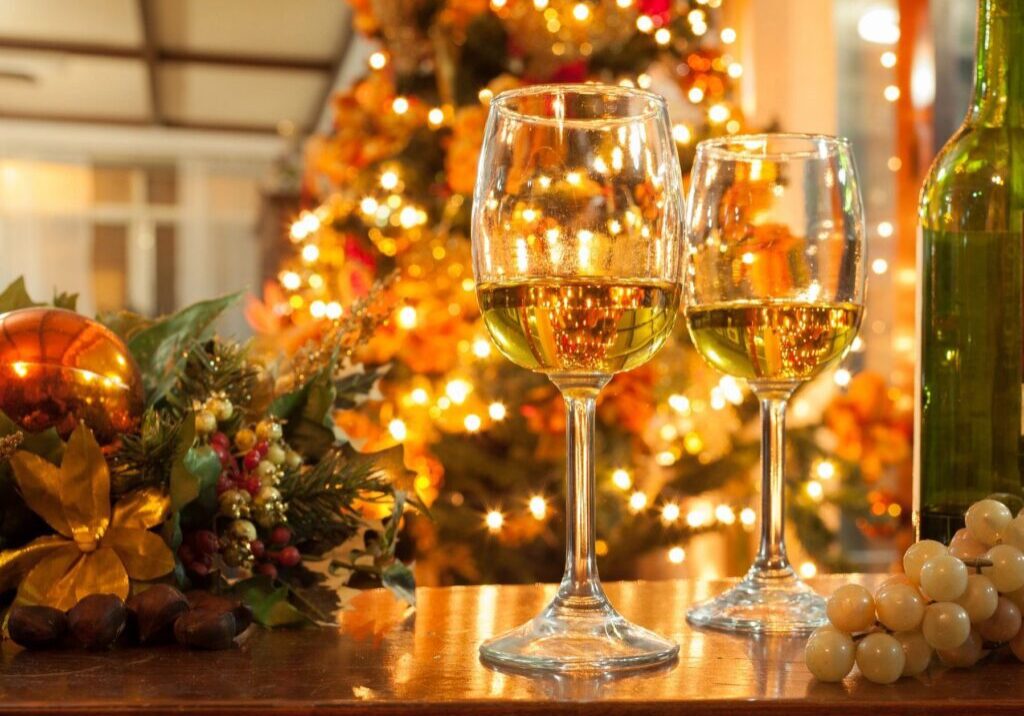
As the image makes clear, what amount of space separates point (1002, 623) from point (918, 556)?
0.05 metres

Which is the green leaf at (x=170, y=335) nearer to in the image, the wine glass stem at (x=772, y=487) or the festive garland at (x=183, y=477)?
the festive garland at (x=183, y=477)

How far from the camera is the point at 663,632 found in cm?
65

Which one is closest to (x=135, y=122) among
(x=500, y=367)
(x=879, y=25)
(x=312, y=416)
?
(x=879, y=25)

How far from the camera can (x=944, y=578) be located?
1.82 feet

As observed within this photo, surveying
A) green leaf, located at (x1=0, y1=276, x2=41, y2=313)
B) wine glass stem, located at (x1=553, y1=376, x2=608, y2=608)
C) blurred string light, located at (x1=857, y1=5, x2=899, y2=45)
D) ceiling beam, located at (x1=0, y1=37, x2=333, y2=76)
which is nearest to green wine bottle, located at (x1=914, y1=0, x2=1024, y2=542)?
wine glass stem, located at (x1=553, y1=376, x2=608, y2=608)

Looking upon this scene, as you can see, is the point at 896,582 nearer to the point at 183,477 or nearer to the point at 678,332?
the point at 183,477

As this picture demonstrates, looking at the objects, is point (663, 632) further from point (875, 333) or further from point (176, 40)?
point (176, 40)

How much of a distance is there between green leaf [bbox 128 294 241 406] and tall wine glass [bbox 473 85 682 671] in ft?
0.82

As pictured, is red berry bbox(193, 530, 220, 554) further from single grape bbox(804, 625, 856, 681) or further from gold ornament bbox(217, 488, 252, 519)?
single grape bbox(804, 625, 856, 681)

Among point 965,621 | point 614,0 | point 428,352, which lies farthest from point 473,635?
point 614,0

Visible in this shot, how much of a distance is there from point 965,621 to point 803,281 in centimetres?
24

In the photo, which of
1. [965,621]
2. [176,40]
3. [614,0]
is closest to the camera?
[965,621]

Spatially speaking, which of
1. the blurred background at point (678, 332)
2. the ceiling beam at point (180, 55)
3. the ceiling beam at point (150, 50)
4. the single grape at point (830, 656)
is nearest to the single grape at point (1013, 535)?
the single grape at point (830, 656)

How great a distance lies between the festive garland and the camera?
629 mm
